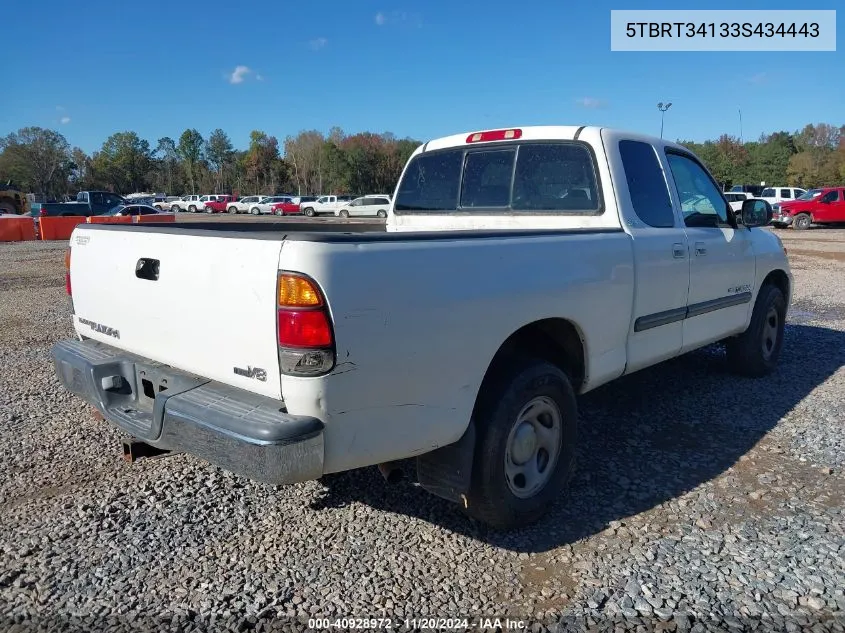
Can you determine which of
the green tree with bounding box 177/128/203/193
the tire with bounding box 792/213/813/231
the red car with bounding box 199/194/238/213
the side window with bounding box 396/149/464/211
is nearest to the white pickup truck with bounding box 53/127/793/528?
the side window with bounding box 396/149/464/211

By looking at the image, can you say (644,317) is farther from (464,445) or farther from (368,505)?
(368,505)

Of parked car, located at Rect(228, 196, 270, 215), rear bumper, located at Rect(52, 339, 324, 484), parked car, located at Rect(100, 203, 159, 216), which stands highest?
parked car, located at Rect(228, 196, 270, 215)

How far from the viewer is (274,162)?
92625 millimetres

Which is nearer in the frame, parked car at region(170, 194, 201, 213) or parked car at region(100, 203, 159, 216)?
parked car at region(100, 203, 159, 216)

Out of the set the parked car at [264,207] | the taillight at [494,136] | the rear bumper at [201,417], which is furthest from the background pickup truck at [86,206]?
the rear bumper at [201,417]

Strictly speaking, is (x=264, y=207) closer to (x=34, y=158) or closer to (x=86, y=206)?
(x=86, y=206)

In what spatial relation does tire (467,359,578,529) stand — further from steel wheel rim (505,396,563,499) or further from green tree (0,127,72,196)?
green tree (0,127,72,196)

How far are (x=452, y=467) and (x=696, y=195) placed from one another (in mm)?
3115

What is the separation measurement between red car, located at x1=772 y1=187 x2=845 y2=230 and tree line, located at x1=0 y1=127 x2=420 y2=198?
171 ft

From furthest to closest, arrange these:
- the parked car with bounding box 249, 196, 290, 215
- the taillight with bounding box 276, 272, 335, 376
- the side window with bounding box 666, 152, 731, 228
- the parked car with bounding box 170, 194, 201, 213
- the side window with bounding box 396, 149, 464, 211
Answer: the parked car with bounding box 170, 194, 201, 213 → the parked car with bounding box 249, 196, 290, 215 → the side window with bounding box 396, 149, 464, 211 → the side window with bounding box 666, 152, 731, 228 → the taillight with bounding box 276, 272, 335, 376

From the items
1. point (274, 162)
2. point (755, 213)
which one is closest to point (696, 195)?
point (755, 213)

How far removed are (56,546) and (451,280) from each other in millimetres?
2276

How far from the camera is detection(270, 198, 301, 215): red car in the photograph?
53969 mm

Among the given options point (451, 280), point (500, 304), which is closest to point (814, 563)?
point (500, 304)
